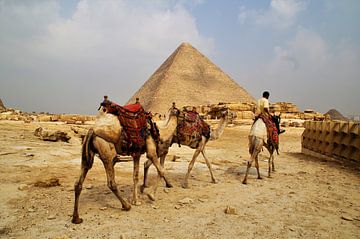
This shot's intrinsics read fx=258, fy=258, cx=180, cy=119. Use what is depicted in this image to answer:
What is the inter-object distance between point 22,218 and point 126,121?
6.72 feet

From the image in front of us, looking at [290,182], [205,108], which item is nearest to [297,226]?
[290,182]

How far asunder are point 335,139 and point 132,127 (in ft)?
25.0

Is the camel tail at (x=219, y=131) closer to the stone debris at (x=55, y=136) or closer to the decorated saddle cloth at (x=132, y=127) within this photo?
the decorated saddle cloth at (x=132, y=127)

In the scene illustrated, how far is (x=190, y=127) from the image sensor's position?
5.81m

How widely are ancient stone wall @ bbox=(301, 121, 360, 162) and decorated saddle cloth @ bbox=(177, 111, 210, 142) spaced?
191 inches

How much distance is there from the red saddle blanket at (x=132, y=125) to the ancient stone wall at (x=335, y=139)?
6.63m

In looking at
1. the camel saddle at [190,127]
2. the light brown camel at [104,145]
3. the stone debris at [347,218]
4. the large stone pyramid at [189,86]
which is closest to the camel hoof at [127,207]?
the light brown camel at [104,145]

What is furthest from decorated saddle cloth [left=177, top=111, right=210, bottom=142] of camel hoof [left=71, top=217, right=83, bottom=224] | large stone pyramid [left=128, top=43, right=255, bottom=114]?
large stone pyramid [left=128, top=43, right=255, bottom=114]

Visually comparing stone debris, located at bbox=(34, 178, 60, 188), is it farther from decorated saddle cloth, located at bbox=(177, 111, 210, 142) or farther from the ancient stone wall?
the ancient stone wall

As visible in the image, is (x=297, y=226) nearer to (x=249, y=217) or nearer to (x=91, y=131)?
(x=249, y=217)

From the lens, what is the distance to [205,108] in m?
42.9

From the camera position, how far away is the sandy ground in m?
3.41

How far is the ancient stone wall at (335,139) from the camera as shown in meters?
7.85

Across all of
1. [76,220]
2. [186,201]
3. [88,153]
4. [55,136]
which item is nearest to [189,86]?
[55,136]
